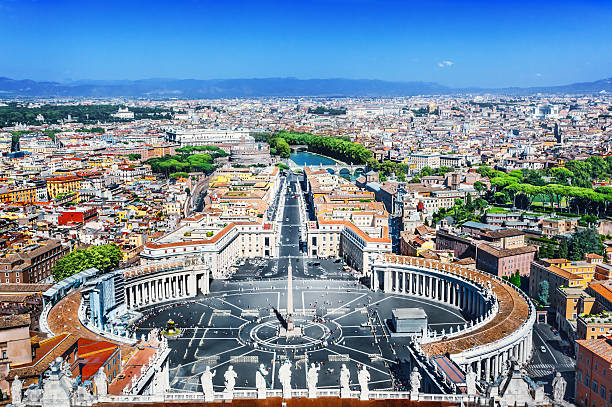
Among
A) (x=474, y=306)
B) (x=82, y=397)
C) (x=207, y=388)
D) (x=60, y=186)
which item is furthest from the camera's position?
(x=60, y=186)

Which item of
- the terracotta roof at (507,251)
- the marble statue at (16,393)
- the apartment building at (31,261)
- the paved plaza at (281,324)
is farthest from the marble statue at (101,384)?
the terracotta roof at (507,251)

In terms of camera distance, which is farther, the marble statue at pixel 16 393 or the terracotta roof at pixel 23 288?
the terracotta roof at pixel 23 288

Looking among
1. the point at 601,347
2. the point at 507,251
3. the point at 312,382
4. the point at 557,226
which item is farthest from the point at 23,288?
the point at 557,226

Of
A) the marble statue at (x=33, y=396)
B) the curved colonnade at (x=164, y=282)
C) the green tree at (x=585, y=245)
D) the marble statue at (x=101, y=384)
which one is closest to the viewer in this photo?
the marble statue at (x=33, y=396)

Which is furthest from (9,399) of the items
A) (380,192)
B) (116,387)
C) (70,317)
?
(380,192)

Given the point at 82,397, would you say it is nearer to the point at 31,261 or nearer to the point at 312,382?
the point at 312,382

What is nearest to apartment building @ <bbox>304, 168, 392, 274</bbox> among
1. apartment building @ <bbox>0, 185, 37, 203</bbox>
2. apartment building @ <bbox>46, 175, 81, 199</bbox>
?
apartment building @ <bbox>46, 175, 81, 199</bbox>

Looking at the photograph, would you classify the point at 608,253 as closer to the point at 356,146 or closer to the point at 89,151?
the point at 356,146

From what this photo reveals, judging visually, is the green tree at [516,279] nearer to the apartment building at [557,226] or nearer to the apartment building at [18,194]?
the apartment building at [557,226]

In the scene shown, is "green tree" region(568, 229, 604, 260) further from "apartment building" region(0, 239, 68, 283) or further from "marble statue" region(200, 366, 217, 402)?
"apartment building" region(0, 239, 68, 283)
